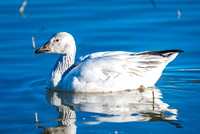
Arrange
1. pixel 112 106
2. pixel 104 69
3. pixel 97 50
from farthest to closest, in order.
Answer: pixel 97 50 < pixel 104 69 < pixel 112 106

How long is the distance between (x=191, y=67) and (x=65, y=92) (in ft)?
9.92

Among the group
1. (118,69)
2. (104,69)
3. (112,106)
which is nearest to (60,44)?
(104,69)

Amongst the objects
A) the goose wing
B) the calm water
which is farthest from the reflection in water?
the goose wing

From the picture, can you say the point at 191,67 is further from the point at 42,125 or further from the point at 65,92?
the point at 42,125

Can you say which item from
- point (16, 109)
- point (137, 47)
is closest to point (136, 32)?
point (137, 47)

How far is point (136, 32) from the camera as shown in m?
11.7

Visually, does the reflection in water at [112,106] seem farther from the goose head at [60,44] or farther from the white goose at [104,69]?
the goose head at [60,44]

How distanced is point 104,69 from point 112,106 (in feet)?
3.19

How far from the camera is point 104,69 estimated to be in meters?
8.47

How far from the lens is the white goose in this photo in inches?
334

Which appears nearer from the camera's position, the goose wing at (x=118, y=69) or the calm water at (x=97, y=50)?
the calm water at (x=97, y=50)

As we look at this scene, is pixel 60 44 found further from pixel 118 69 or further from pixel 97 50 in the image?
pixel 97 50

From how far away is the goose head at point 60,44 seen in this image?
29.2 ft

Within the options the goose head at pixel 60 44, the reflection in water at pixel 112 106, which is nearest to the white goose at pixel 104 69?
the goose head at pixel 60 44
